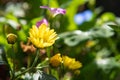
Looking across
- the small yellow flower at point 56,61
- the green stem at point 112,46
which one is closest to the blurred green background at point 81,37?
the green stem at point 112,46

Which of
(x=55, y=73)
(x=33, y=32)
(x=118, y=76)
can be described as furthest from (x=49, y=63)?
(x=118, y=76)

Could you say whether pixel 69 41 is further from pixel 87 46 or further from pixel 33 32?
pixel 33 32

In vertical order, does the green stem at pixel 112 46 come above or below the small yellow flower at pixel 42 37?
above

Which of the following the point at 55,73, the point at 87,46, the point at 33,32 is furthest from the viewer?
the point at 87,46

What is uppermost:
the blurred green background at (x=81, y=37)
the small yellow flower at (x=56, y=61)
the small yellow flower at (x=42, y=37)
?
the blurred green background at (x=81, y=37)

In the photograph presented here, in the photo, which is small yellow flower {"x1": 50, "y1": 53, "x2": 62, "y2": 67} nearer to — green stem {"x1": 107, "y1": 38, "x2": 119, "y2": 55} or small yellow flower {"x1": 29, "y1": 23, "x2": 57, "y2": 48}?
small yellow flower {"x1": 29, "y1": 23, "x2": 57, "y2": 48}

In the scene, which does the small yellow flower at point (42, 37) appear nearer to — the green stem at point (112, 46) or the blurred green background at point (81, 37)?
the blurred green background at point (81, 37)

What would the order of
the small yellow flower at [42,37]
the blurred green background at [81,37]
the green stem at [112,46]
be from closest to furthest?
the small yellow flower at [42,37]
the blurred green background at [81,37]
the green stem at [112,46]

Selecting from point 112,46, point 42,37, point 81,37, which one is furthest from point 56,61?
point 112,46

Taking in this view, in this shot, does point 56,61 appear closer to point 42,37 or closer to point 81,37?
point 42,37
